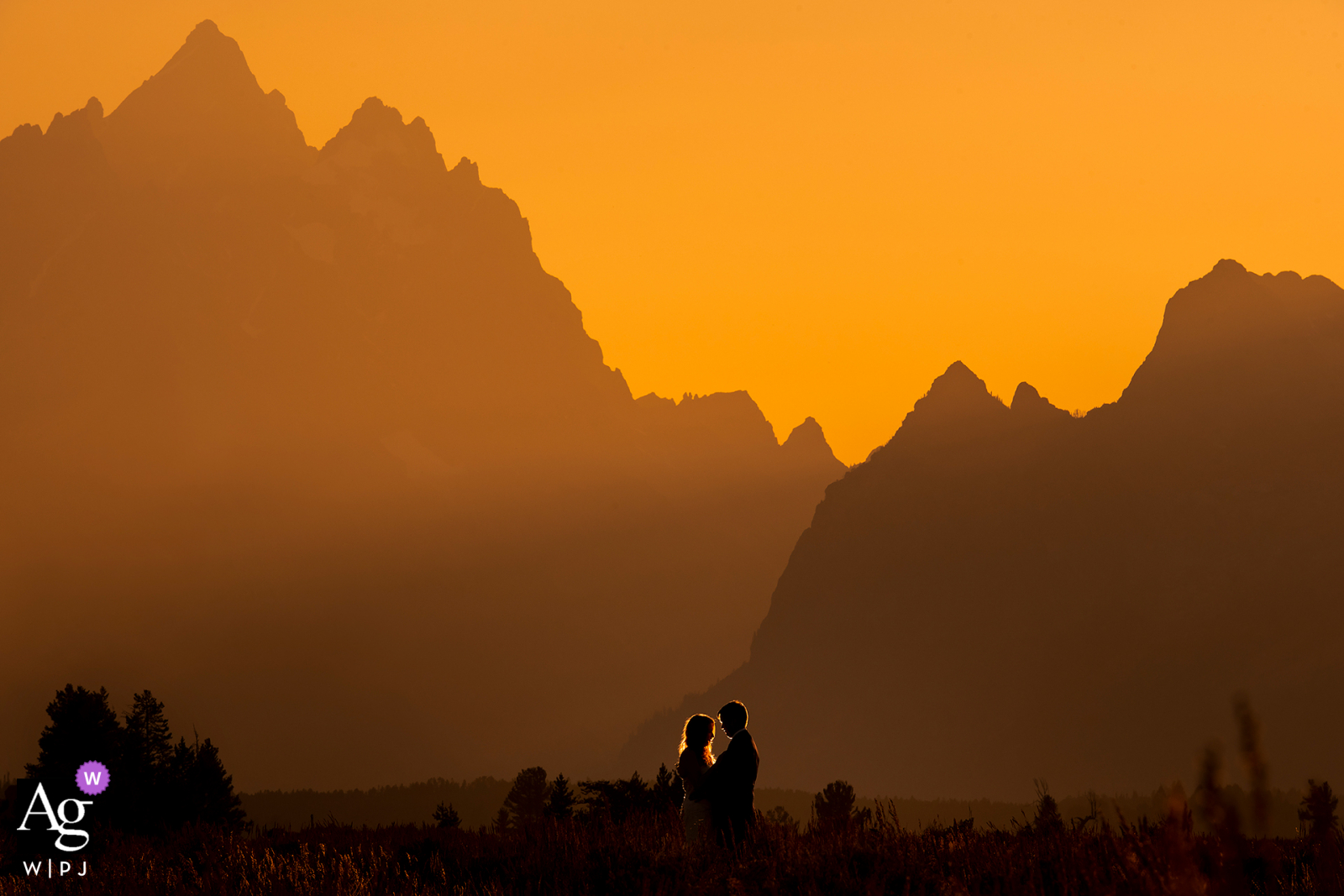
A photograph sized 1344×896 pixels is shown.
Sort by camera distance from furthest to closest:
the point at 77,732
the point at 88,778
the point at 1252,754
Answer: the point at 77,732
the point at 88,778
the point at 1252,754

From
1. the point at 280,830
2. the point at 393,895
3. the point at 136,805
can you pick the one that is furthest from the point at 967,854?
the point at 136,805

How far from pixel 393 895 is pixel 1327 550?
206 meters

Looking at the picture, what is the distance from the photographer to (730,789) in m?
10.5

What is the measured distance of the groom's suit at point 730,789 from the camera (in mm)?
10406

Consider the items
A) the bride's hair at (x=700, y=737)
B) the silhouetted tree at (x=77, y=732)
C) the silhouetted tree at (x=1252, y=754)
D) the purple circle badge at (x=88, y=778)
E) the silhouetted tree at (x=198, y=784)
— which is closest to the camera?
the silhouetted tree at (x=1252, y=754)

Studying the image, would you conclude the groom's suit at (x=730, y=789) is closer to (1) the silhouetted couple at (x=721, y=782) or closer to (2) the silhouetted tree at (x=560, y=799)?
(1) the silhouetted couple at (x=721, y=782)

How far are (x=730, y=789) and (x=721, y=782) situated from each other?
0.10 m

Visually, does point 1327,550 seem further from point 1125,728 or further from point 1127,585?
point 1125,728

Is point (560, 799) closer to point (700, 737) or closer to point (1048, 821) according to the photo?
point (700, 737)

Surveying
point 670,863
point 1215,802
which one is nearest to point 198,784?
point 670,863

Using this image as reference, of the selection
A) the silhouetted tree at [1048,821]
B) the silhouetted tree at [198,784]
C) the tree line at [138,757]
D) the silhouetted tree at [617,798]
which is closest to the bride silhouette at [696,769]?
the silhouetted tree at [1048,821]

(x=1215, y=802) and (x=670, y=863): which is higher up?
(x=1215, y=802)

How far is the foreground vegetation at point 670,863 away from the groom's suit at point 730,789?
244 mm

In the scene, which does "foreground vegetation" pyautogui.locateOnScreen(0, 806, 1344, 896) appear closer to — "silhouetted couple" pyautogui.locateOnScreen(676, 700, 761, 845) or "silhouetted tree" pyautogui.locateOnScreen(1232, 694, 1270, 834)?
"silhouetted couple" pyautogui.locateOnScreen(676, 700, 761, 845)
